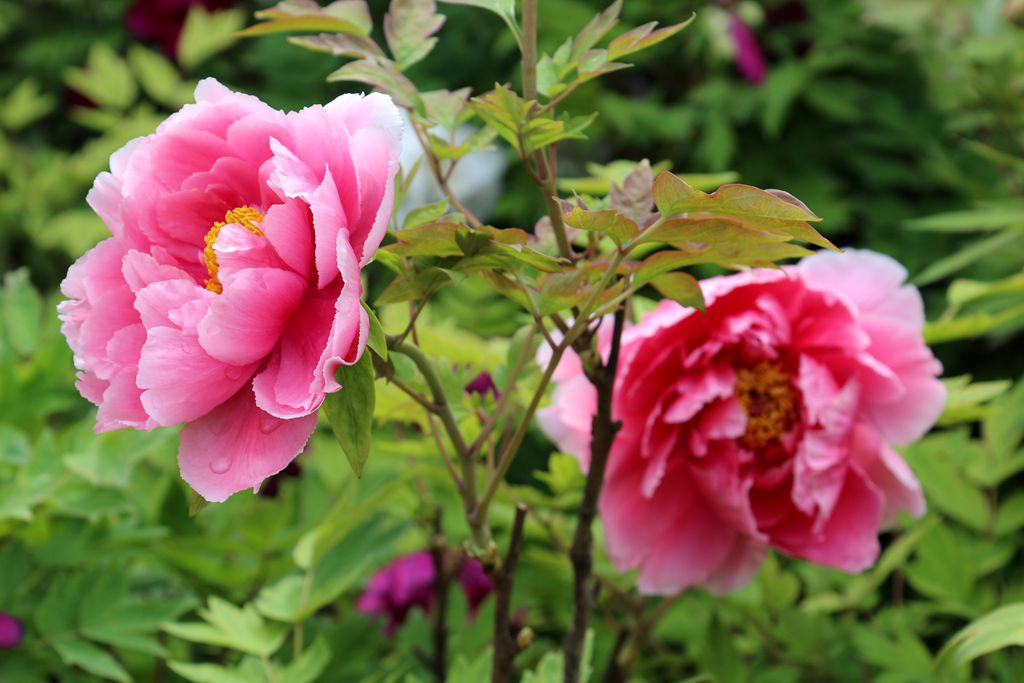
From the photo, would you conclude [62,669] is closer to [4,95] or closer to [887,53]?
[887,53]

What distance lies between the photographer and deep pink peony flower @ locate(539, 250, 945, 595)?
62 centimetres

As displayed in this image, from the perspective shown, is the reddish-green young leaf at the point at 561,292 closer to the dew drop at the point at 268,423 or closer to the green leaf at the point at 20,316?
the dew drop at the point at 268,423

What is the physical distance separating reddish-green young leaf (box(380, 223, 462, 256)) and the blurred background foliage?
111 mm

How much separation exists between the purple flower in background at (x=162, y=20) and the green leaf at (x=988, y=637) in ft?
5.32

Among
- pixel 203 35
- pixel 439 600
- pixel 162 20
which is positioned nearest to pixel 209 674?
pixel 439 600

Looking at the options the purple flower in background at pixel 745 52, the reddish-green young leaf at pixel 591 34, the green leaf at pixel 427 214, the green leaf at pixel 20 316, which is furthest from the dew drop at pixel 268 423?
the purple flower in background at pixel 745 52

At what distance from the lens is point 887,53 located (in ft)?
4.94

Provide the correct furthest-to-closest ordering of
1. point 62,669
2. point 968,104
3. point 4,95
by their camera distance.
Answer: point 4,95 → point 968,104 → point 62,669

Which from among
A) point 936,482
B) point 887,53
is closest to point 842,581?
point 936,482

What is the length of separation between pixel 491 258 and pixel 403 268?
0.04 m

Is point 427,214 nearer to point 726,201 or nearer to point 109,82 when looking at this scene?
point 726,201

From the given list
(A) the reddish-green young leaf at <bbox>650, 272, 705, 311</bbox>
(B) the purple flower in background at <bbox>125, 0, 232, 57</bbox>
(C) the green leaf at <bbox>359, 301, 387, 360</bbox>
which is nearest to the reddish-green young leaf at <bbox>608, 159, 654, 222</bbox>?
(A) the reddish-green young leaf at <bbox>650, 272, 705, 311</bbox>

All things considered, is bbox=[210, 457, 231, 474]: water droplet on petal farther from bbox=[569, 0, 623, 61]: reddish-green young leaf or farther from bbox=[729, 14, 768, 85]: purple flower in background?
bbox=[729, 14, 768, 85]: purple flower in background

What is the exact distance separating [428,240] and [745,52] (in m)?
1.12
